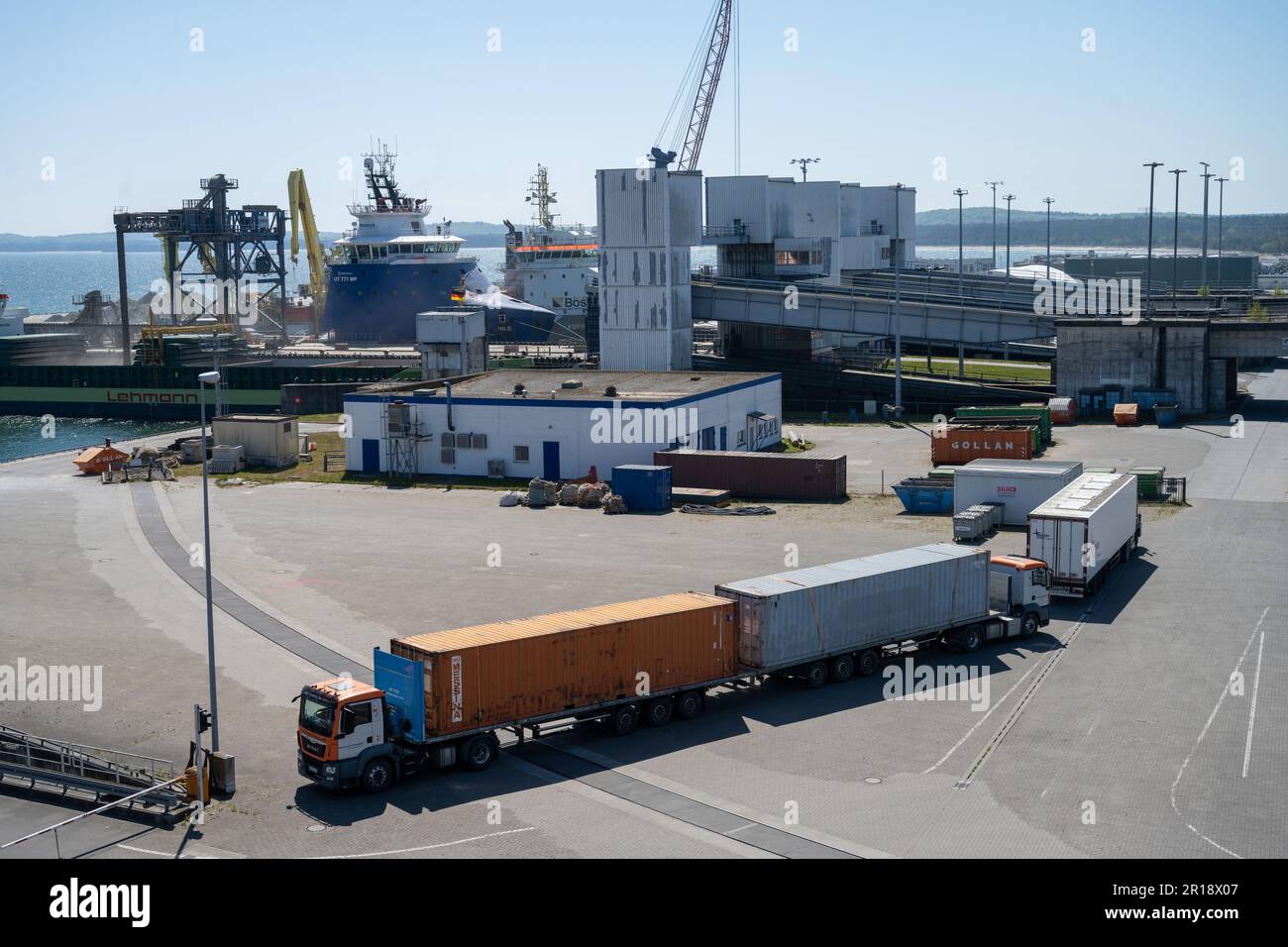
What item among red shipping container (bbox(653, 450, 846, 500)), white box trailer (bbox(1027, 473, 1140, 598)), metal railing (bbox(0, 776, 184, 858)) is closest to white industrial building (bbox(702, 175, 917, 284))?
red shipping container (bbox(653, 450, 846, 500))

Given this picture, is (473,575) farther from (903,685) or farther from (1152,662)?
(1152,662)

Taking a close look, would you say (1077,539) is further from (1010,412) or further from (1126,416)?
(1126,416)

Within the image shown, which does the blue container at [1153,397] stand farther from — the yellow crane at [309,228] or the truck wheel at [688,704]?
the yellow crane at [309,228]

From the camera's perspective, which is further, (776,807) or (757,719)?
(757,719)

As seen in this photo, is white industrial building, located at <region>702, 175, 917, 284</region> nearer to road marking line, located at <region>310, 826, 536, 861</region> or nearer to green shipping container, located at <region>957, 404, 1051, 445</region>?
green shipping container, located at <region>957, 404, 1051, 445</region>

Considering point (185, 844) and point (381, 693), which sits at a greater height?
point (381, 693)
